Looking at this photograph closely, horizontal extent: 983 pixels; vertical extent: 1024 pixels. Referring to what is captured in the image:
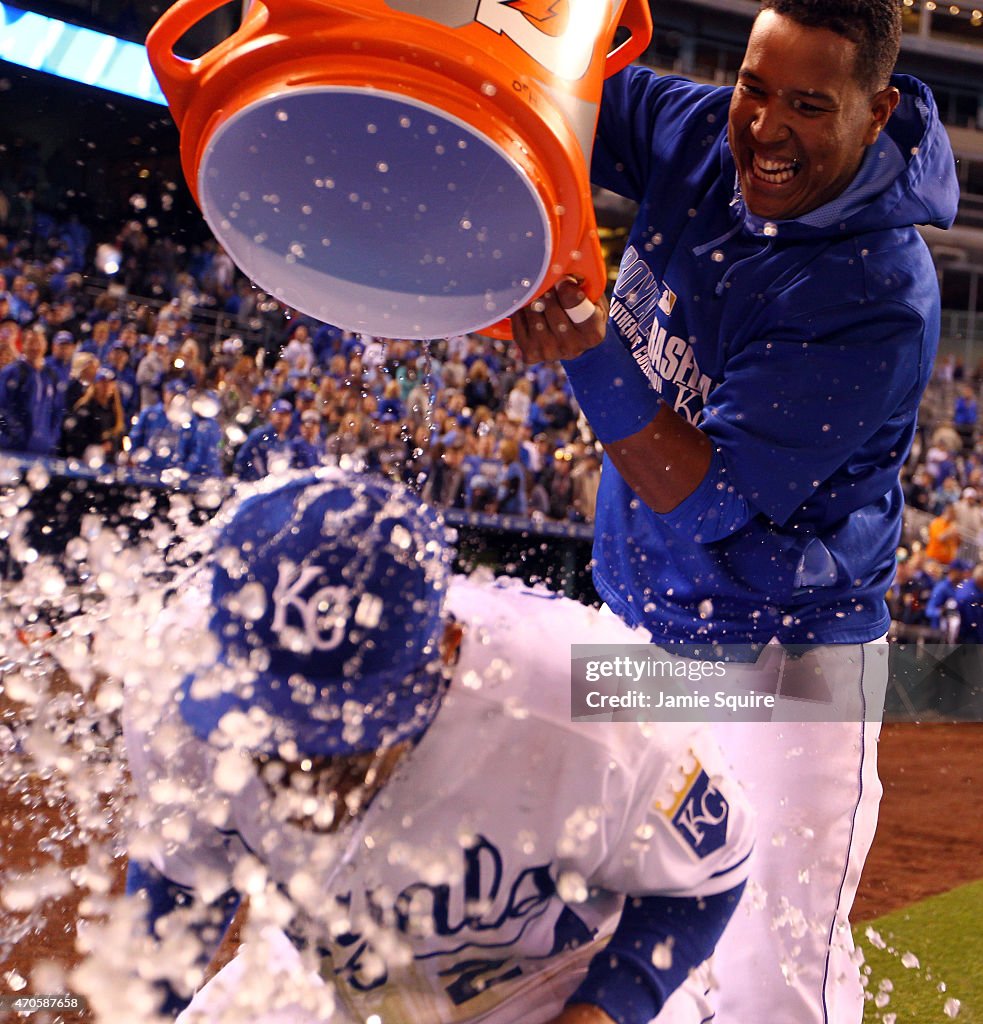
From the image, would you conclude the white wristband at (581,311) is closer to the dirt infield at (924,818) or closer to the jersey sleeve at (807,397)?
the jersey sleeve at (807,397)

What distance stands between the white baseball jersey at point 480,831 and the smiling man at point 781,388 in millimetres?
372

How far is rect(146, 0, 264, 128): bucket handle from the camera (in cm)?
132

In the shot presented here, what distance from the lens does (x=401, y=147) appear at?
1.49 m

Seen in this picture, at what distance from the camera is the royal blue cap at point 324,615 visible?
1260mm

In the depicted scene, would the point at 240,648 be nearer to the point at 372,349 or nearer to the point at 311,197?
the point at 311,197

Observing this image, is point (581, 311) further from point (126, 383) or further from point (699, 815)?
point (126, 383)

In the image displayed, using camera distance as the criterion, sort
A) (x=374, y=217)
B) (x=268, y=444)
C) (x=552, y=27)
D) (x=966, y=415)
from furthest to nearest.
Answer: (x=966, y=415) → (x=268, y=444) → (x=374, y=217) → (x=552, y=27)

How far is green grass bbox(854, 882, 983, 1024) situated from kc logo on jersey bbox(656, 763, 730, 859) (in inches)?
71.8

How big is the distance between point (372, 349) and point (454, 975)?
17.2 ft

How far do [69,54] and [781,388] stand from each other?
9791 mm

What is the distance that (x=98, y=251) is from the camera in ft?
32.9

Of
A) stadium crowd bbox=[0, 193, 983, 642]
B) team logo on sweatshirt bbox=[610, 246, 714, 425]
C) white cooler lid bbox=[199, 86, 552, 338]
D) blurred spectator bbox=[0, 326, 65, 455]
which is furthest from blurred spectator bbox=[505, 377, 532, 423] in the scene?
white cooler lid bbox=[199, 86, 552, 338]

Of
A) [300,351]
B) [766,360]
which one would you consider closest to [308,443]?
[300,351]

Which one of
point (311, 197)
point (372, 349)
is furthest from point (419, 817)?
point (372, 349)
